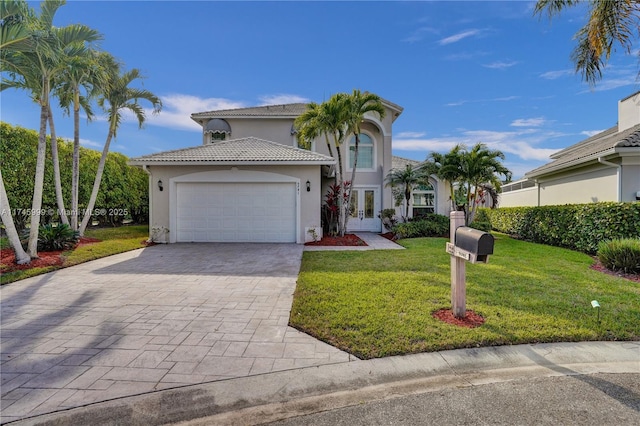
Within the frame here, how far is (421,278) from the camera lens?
6.86 m

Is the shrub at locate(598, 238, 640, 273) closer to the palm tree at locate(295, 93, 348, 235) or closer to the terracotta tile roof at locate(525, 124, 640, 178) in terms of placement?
the terracotta tile roof at locate(525, 124, 640, 178)

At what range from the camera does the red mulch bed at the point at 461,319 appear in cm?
438

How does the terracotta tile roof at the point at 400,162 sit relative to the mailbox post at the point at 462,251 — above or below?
above

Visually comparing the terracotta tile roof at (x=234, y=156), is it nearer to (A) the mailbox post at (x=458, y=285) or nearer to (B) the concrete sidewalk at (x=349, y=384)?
(A) the mailbox post at (x=458, y=285)

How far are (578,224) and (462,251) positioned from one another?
963cm

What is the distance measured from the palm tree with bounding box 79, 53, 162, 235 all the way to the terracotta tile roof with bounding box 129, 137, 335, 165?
2742 mm

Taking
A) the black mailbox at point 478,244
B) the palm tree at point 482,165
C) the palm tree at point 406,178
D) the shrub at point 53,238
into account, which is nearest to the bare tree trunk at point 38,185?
the shrub at point 53,238

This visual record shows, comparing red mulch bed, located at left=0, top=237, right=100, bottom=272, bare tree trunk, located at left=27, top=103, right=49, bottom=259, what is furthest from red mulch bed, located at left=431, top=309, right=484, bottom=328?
bare tree trunk, located at left=27, top=103, right=49, bottom=259

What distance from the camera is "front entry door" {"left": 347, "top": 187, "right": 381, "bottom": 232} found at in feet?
58.2

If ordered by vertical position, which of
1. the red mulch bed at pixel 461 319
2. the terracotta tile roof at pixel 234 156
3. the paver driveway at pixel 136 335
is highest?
the terracotta tile roof at pixel 234 156

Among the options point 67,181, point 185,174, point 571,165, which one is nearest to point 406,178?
point 571,165

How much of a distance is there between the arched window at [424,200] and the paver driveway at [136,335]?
42.6 ft

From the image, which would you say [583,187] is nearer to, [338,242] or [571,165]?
[571,165]

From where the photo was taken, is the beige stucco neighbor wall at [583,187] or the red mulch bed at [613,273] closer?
the red mulch bed at [613,273]
